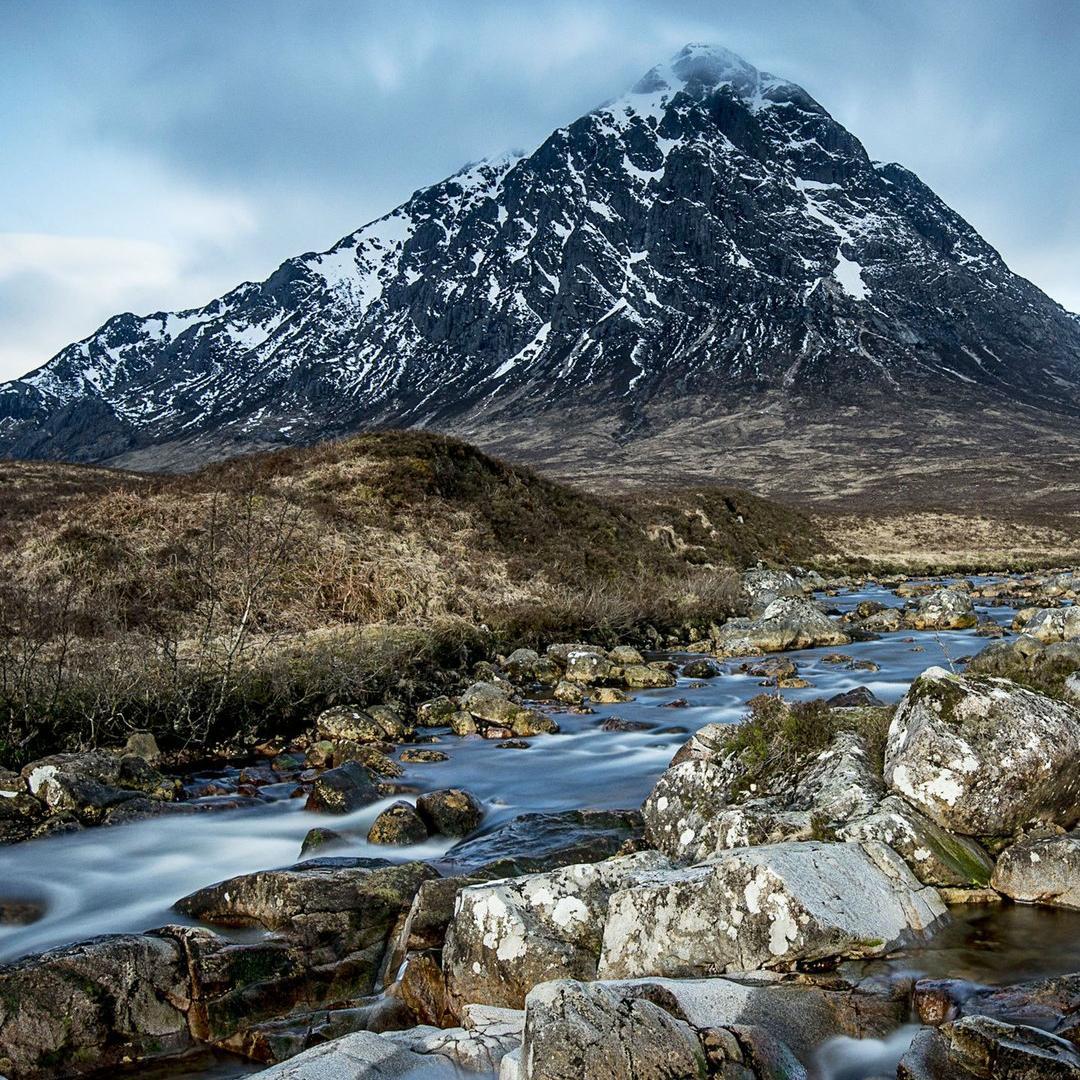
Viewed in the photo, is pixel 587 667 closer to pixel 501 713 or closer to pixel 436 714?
pixel 501 713

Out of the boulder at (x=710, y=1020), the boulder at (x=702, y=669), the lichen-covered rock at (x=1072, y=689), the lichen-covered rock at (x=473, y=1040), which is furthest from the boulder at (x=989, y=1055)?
the boulder at (x=702, y=669)

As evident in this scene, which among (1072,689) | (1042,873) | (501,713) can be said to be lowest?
(1042,873)

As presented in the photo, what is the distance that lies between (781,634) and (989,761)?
61.4 feet

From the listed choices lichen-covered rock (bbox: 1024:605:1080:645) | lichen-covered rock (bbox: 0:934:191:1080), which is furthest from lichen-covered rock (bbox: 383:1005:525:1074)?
lichen-covered rock (bbox: 1024:605:1080:645)

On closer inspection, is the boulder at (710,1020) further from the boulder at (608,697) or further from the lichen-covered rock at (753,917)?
the boulder at (608,697)

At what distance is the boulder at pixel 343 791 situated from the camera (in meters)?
12.0

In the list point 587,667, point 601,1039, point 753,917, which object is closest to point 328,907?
point 753,917

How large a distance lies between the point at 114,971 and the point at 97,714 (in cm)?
852

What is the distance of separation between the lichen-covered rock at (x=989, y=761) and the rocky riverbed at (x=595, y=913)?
0.08ft

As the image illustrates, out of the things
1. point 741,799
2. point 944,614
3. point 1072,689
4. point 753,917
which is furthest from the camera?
point 944,614

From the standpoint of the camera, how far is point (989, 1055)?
478 centimetres

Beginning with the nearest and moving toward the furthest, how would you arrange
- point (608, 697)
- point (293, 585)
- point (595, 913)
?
point (595, 913)
point (608, 697)
point (293, 585)

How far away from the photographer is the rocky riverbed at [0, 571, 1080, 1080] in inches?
212

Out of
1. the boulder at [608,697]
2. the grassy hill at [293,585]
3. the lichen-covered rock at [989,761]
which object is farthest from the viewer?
the boulder at [608,697]
